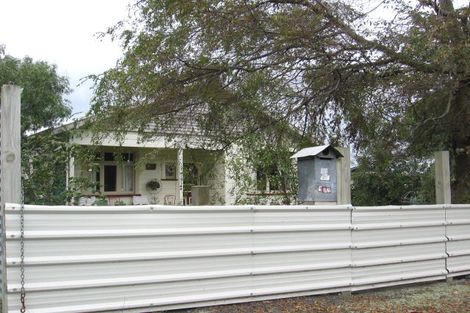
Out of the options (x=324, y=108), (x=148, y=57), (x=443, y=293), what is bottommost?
(x=443, y=293)

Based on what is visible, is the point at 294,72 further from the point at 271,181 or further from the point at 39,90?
the point at 39,90

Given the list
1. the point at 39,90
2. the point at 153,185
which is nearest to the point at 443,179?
the point at 153,185

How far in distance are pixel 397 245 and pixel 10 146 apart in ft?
18.3

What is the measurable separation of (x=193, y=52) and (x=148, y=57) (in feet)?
3.18

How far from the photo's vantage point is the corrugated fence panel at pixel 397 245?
7.62 meters

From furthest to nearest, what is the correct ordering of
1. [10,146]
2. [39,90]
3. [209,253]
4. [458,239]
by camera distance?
[39,90] → [458,239] → [209,253] → [10,146]

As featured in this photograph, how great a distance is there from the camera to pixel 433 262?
8445 millimetres

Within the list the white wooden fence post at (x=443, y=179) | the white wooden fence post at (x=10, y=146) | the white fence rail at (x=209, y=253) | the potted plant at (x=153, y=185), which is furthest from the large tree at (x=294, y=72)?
the potted plant at (x=153, y=185)

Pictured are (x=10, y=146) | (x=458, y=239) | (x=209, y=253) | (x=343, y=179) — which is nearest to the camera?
(x=10, y=146)

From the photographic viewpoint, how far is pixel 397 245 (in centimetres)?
800

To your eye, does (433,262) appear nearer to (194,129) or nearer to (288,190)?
(288,190)

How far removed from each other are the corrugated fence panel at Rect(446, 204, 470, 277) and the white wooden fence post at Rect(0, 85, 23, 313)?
6.65 m

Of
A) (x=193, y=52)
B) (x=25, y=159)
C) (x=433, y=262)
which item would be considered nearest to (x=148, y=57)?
(x=193, y=52)

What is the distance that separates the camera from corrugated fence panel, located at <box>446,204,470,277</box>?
8695 millimetres
